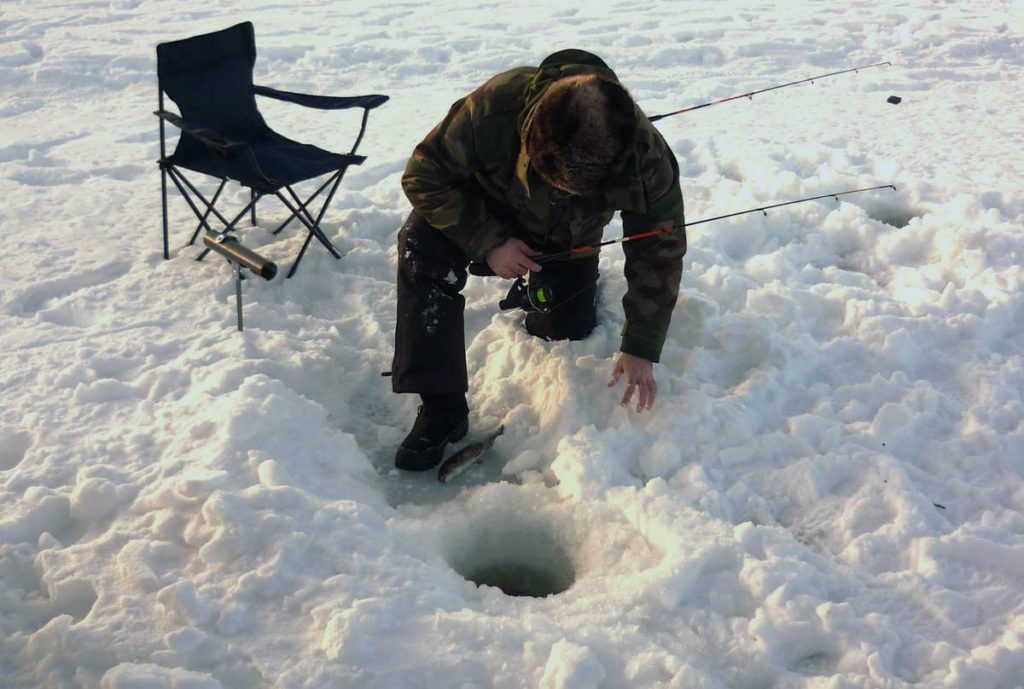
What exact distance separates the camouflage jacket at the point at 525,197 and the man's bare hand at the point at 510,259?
0.03 meters

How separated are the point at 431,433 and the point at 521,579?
62 centimetres

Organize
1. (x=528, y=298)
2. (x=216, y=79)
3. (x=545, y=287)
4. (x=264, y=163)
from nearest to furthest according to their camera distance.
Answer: (x=545, y=287) < (x=528, y=298) < (x=264, y=163) < (x=216, y=79)

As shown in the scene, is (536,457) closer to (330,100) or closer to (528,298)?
(528,298)

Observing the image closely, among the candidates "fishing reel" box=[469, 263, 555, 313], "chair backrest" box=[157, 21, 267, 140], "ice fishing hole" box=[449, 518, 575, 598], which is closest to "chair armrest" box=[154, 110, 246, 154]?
"chair backrest" box=[157, 21, 267, 140]

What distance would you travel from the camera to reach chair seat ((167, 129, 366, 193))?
3.64m

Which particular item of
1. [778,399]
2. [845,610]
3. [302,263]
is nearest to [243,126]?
[302,263]

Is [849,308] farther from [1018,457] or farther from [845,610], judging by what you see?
[845,610]

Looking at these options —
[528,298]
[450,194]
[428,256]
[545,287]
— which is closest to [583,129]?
[450,194]

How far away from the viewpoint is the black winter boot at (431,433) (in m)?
2.97

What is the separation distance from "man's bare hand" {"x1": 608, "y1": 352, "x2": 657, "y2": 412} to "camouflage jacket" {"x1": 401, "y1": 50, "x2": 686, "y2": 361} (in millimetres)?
30

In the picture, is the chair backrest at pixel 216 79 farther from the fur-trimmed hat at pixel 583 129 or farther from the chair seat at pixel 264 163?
the fur-trimmed hat at pixel 583 129

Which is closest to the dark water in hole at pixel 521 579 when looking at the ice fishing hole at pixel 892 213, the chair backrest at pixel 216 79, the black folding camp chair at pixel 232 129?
the black folding camp chair at pixel 232 129

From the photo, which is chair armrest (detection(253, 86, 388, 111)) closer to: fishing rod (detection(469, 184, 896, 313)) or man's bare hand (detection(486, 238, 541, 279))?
fishing rod (detection(469, 184, 896, 313))

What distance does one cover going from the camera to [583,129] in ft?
7.05
